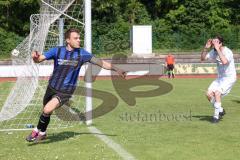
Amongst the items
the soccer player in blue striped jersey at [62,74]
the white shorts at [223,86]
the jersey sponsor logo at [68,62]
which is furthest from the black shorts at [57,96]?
the white shorts at [223,86]

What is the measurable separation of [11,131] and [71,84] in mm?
2151

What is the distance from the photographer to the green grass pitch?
8.18 m

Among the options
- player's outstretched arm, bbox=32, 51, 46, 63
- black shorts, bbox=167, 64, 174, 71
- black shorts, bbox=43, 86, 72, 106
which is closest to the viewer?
player's outstretched arm, bbox=32, 51, 46, 63

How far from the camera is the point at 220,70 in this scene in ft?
39.7

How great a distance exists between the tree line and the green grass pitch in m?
28.9

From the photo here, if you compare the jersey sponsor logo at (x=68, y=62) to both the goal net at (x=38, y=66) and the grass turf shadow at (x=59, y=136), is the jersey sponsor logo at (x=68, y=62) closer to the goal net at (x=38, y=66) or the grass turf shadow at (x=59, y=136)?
the grass turf shadow at (x=59, y=136)

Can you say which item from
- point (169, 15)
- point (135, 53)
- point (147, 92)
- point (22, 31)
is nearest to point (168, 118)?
point (147, 92)

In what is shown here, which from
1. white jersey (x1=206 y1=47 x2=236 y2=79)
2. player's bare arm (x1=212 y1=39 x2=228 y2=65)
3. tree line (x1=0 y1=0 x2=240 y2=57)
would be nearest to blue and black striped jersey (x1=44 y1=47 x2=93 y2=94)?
player's bare arm (x1=212 y1=39 x2=228 y2=65)

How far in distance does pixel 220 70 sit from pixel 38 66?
535 centimetres

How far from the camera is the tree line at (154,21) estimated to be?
152 ft

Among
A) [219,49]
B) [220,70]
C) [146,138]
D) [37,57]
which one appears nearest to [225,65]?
[220,70]

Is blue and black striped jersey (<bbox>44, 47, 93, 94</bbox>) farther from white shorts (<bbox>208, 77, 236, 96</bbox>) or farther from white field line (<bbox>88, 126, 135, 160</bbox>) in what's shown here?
white shorts (<bbox>208, 77, 236, 96</bbox>)

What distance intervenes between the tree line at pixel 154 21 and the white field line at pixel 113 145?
102 feet

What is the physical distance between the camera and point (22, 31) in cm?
5150
